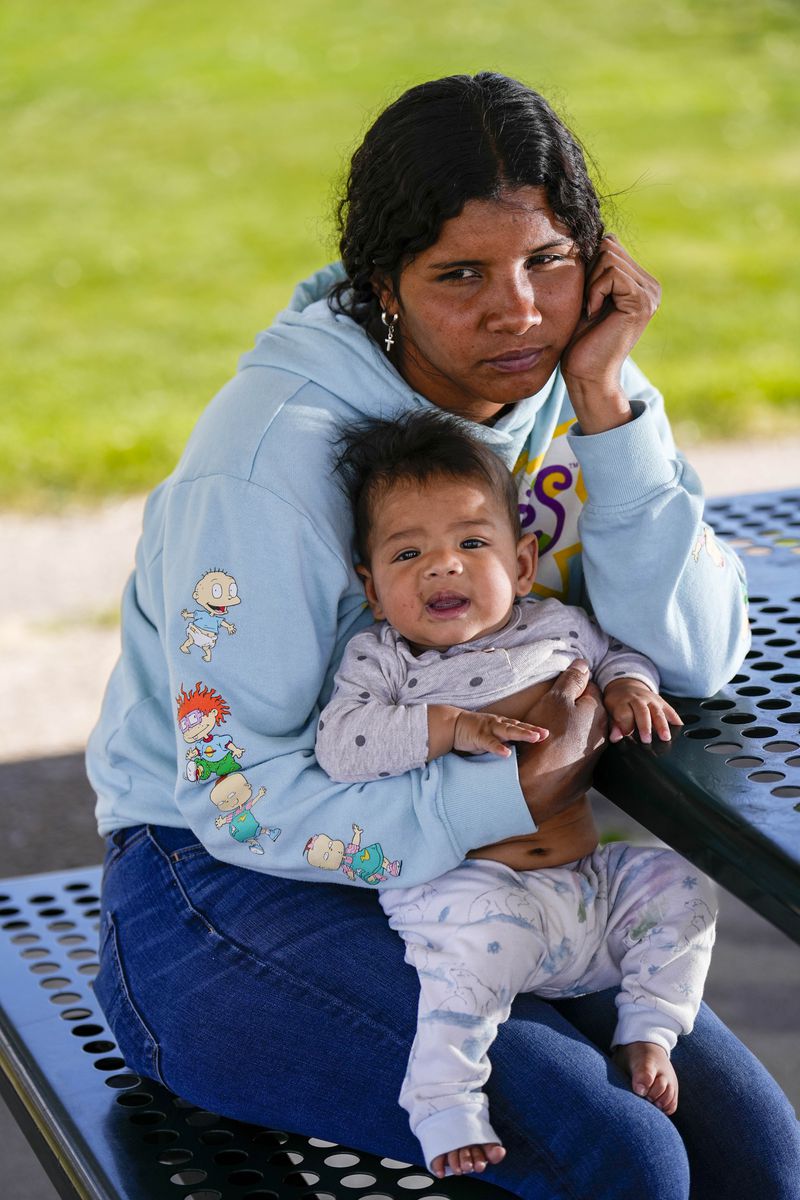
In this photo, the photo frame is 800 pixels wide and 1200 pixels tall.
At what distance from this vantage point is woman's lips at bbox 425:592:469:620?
2146 millimetres

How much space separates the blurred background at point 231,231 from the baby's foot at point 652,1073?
112 centimetres

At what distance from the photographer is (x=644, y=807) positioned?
2002mm

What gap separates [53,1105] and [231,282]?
7.02 meters

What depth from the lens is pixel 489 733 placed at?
2.06 m

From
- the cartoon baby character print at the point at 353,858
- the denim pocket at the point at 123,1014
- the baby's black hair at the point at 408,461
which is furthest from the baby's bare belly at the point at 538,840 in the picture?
the denim pocket at the point at 123,1014

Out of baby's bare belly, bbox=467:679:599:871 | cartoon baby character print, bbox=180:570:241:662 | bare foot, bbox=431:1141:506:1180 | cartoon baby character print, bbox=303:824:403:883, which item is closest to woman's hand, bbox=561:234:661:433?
baby's bare belly, bbox=467:679:599:871

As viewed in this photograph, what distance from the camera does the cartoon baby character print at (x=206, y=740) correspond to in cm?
212

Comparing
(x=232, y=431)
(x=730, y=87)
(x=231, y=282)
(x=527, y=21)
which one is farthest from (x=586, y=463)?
(x=527, y=21)

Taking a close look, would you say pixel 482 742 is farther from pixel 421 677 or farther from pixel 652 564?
pixel 652 564

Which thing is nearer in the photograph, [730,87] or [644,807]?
[644,807]

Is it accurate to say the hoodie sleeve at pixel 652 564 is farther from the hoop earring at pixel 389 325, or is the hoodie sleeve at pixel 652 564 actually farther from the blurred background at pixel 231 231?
the blurred background at pixel 231 231

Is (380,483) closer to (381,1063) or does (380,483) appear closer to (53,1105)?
(381,1063)

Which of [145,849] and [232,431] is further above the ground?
[232,431]

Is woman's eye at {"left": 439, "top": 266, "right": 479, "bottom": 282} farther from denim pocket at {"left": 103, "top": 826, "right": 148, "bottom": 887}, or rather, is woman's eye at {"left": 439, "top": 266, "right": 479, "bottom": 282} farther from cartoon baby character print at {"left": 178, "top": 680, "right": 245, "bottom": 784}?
denim pocket at {"left": 103, "top": 826, "right": 148, "bottom": 887}
